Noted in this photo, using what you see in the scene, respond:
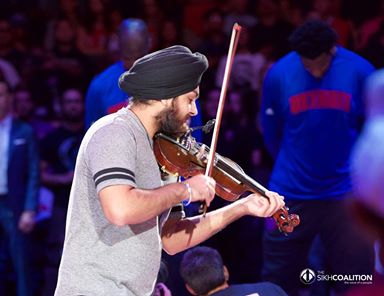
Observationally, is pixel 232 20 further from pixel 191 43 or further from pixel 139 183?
pixel 139 183

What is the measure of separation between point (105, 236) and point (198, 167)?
44 centimetres

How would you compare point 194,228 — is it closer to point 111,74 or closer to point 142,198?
point 142,198

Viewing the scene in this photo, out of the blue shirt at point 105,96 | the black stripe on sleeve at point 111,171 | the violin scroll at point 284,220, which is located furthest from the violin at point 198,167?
the blue shirt at point 105,96

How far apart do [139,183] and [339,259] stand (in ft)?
7.77

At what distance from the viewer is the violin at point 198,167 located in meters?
3.15

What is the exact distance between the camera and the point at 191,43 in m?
9.07

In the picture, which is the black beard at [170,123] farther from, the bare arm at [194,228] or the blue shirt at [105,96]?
the blue shirt at [105,96]

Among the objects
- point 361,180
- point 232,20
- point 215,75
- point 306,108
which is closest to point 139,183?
point 361,180

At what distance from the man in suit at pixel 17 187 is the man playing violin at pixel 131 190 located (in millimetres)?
3222

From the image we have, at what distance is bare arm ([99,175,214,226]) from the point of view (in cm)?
284

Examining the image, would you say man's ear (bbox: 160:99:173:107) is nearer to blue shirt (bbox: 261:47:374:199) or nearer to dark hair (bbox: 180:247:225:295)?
dark hair (bbox: 180:247:225:295)

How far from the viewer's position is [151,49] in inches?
334

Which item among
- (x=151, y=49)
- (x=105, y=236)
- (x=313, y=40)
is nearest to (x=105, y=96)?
(x=313, y=40)

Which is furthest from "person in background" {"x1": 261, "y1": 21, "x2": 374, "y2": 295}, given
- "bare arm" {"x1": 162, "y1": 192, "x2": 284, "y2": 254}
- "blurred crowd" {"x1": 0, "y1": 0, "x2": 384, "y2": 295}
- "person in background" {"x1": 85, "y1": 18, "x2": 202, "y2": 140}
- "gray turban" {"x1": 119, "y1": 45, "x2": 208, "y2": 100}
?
"gray turban" {"x1": 119, "y1": 45, "x2": 208, "y2": 100}
